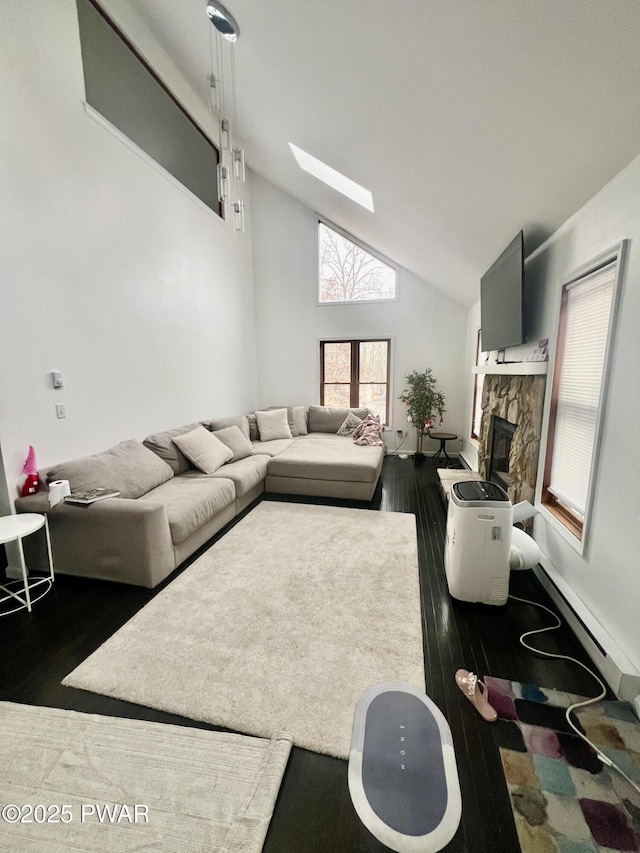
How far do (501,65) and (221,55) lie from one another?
8.87 feet

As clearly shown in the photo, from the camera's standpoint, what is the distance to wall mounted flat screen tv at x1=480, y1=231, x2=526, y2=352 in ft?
7.63

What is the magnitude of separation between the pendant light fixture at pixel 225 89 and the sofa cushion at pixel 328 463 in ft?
7.40

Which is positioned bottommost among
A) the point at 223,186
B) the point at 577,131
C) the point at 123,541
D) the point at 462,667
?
the point at 462,667

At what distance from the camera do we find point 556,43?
1.21 metres

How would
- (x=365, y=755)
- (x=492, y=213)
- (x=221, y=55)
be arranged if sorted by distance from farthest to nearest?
(x=221, y=55)
(x=492, y=213)
(x=365, y=755)

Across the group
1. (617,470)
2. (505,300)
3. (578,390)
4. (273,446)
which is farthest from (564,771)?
(273,446)

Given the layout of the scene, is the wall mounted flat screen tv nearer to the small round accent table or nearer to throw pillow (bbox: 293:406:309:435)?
the small round accent table

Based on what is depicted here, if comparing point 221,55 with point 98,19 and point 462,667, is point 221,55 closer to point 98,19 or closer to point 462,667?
point 98,19

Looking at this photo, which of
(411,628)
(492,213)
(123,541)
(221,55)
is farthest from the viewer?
(221,55)

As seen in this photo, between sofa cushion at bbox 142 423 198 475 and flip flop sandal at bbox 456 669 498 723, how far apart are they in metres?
2.72

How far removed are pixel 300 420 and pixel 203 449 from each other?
204 centimetres

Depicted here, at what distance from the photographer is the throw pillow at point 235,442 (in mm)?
3770

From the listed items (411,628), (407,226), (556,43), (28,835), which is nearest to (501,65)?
(556,43)

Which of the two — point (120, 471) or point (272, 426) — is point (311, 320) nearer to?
point (272, 426)
